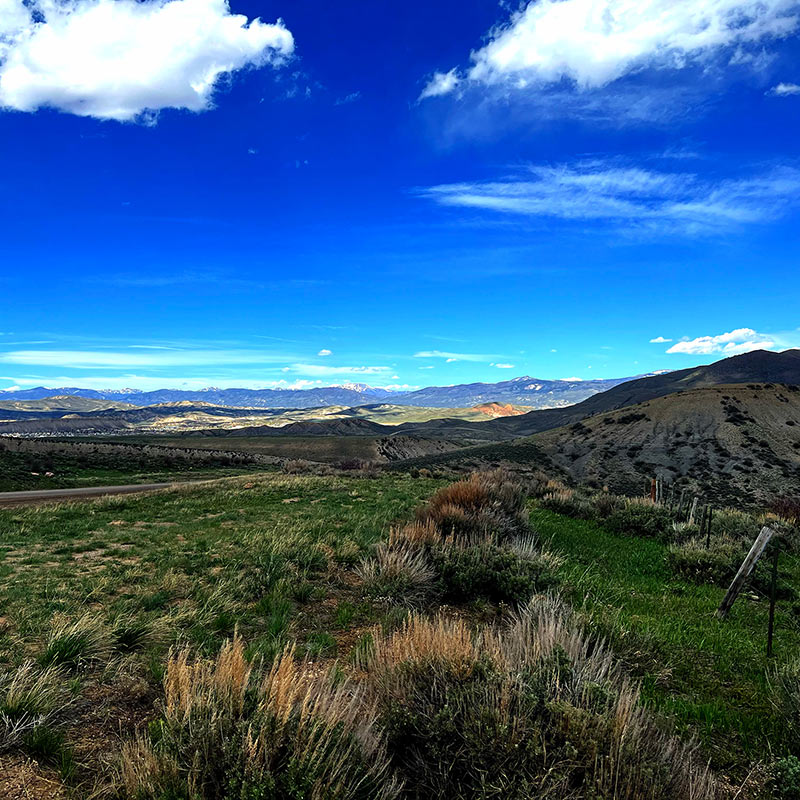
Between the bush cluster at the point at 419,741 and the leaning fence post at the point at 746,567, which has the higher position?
the bush cluster at the point at 419,741

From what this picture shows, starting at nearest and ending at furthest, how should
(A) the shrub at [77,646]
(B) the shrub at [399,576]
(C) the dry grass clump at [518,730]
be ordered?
(C) the dry grass clump at [518,730] < (A) the shrub at [77,646] < (B) the shrub at [399,576]

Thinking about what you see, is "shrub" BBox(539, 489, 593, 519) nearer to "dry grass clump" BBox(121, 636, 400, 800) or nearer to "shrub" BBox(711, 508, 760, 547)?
"shrub" BBox(711, 508, 760, 547)

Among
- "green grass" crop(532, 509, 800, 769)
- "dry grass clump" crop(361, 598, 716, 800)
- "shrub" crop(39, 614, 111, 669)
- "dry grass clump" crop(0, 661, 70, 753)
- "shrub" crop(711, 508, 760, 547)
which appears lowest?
"shrub" crop(711, 508, 760, 547)

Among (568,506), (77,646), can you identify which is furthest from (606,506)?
(77,646)

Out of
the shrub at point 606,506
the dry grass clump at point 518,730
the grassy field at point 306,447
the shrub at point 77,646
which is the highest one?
the dry grass clump at point 518,730

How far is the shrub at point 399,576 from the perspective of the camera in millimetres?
7551

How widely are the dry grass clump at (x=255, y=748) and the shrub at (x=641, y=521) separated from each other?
48.4 ft

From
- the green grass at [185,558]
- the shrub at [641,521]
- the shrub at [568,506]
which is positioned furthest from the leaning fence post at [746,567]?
the shrub at [568,506]

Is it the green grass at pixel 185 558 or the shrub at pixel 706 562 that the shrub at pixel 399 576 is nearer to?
the green grass at pixel 185 558

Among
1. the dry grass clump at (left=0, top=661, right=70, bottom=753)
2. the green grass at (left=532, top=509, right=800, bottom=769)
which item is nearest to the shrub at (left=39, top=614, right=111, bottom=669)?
the dry grass clump at (left=0, top=661, right=70, bottom=753)

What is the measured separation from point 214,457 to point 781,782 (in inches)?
2521

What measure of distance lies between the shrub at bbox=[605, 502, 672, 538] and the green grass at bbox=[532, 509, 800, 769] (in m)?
4.02

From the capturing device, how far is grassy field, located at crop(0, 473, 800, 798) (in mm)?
3955

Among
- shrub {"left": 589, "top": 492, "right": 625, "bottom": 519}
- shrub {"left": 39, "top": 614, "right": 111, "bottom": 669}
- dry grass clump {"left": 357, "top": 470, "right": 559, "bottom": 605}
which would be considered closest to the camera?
shrub {"left": 39, "top": 614, "right": 111, "bottom": 669}
